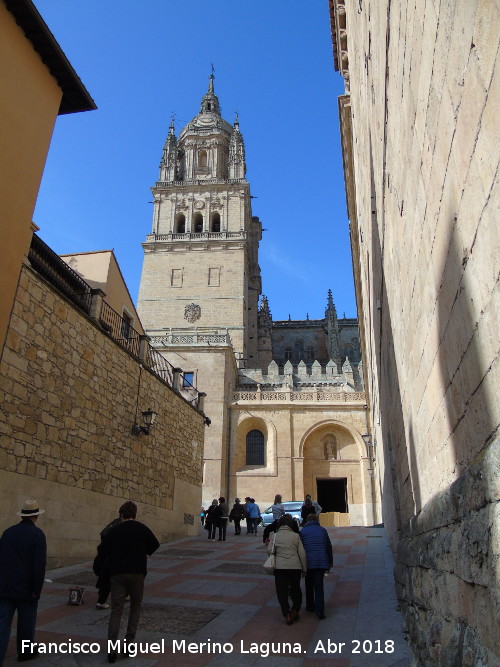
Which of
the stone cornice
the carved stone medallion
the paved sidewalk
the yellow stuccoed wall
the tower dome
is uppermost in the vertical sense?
the tower dome

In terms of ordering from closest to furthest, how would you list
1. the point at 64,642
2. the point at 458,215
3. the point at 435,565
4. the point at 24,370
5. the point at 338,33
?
1. the point at 458,215
2. the point at 435,565
3. the point at 64,642
4. the point at 24,370
5. the point at 338,33

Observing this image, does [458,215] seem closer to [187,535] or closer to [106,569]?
[106,569]

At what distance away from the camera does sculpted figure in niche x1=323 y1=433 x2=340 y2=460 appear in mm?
28938

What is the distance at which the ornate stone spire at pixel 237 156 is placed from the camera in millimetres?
44781

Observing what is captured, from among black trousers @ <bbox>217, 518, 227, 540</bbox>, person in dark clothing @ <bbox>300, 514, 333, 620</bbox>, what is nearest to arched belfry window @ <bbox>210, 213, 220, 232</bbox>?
black trousers @ <bbox>217, 518, 227, 540</bbox>

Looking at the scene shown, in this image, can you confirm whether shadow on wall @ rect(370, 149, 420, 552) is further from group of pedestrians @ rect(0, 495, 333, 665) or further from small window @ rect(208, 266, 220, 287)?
small window @ rect(208, 266, 220, 287)

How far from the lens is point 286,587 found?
5625 mm

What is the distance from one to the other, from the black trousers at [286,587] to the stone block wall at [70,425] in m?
4.16

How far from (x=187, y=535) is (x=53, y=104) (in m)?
12.3

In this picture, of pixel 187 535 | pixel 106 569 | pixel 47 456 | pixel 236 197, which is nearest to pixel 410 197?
pixel 106 569

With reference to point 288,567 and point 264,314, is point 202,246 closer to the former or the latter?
point 264,314

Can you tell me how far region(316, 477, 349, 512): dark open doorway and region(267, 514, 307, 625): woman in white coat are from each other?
78.5ft

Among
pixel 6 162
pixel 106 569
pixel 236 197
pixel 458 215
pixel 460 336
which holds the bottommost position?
pixel 106 569

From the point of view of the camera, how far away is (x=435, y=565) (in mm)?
2982
